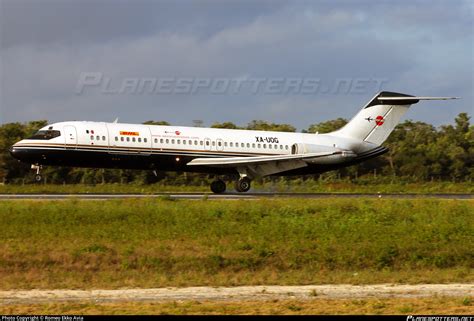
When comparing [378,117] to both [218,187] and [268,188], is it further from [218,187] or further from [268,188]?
[218,187]

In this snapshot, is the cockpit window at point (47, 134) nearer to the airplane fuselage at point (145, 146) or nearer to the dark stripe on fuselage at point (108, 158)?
the airplane fuselage at point (145, 146)

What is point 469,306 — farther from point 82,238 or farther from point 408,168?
point 408,168

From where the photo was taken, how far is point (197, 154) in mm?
45094

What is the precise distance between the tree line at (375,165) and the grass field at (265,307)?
3408 centimetres

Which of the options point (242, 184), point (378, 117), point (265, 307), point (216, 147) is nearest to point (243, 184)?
point (242, 184)

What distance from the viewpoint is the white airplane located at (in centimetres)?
4281

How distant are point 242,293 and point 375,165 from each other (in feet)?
205

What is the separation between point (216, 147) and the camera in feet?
150

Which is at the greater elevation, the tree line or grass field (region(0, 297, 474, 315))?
the tree line

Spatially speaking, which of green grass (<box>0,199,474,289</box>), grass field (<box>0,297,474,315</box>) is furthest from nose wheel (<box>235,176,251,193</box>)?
grass field (<box>0,297,474,315</box>)

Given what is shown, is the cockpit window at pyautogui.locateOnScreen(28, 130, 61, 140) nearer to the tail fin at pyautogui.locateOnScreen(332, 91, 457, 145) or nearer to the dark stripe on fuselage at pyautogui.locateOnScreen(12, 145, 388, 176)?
the dark stripe on fuselage at pyautogui.locateOnScreen(12, 145, 388, 176)

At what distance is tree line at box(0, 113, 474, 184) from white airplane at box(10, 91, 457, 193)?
26.1 feet

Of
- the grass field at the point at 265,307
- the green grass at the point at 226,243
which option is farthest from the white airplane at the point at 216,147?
the grass field at the point at 265,307

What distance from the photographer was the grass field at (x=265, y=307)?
17703mm
